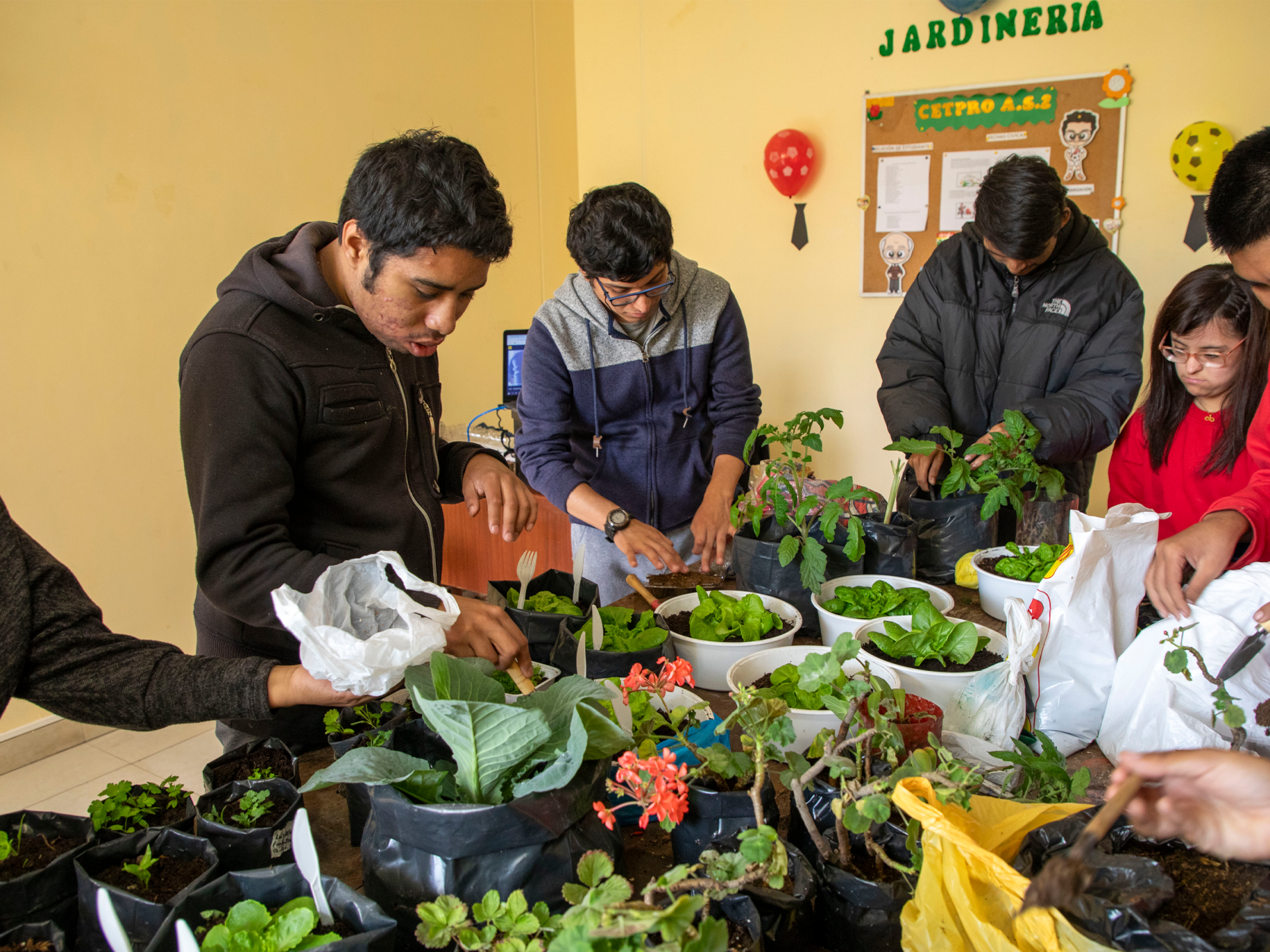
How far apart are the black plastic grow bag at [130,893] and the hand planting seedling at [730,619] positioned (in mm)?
770

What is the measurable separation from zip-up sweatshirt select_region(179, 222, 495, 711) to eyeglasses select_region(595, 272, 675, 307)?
560 millimetres

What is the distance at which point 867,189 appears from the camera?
3.97m

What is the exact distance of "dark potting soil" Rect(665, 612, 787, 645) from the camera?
1405 millimetres

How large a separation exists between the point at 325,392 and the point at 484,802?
0.78 m

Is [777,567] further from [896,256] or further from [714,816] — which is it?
[896,256]

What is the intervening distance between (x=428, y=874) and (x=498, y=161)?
4.04 meters

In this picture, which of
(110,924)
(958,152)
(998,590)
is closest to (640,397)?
(998,590)

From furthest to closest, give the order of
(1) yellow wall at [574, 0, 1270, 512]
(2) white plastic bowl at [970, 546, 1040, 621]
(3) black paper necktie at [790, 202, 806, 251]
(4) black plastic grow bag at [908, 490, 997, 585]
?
(3) black paper necktie at [790, 202, 806, 251]
(1) yellow wall at [574, 0, 1270, 512]
(4) black plastic grow bag at [908, 490, 997, 585]
(2) white plastic bowl at [970, 546, 1040, 621]

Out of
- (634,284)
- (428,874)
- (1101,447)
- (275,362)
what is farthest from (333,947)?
(1101,447)

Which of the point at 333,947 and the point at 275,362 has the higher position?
the point at 275,362

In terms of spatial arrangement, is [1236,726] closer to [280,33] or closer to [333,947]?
[333,947]

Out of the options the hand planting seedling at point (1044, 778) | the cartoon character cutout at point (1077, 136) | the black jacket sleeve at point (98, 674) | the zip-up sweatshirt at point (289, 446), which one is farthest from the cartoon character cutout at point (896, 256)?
the black jacket sleeve at point (98, 674)

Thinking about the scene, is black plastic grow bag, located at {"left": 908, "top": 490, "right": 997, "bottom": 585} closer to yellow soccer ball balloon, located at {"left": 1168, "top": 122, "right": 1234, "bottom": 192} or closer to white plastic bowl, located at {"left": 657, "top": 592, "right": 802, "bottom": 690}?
white plastic bowl, located at {"left": 657, "top": 592, "right": 802, "bottom": 690}

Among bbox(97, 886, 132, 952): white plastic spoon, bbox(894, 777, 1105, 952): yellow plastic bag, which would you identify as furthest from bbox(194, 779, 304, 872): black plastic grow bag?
bbox(894, 777, 1105, 952): yellow plastic bag
